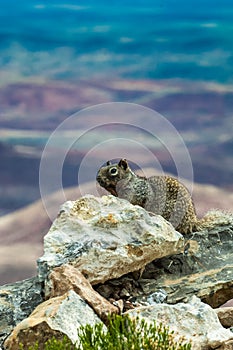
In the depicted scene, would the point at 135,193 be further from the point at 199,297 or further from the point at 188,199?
the point at 199,297

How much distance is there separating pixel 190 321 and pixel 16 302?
2.17 meters

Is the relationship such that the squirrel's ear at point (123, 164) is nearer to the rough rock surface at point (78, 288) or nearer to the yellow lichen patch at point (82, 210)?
the yellow lichen patch at point (82, 210)

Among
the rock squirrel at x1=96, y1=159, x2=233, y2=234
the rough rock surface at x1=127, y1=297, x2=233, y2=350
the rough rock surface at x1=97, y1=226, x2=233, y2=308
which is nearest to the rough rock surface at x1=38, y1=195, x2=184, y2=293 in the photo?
the rough rock surface at x1=97, y1=226, x2=233, y2=308

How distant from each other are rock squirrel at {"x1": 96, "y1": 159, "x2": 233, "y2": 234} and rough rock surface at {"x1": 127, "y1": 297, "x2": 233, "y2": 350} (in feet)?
6.76

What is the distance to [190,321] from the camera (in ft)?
26.0

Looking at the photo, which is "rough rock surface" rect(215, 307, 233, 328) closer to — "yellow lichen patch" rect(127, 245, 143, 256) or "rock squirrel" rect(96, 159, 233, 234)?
"yellow lichen patch" rect(127, 245, 143, 256)

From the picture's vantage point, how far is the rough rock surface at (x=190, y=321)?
25.2ft

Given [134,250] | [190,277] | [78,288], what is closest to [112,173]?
[134,250]

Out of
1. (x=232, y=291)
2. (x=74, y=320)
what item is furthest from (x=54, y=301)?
(x=232, y=291)

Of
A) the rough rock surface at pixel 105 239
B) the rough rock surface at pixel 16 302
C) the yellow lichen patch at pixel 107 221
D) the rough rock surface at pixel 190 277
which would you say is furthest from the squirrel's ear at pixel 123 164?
the rough rock surface at pixel 16 302

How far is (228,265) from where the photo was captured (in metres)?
9.91

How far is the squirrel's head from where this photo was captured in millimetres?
9836

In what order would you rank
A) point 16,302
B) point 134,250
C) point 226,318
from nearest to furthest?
point 226,318 < point 134,250 < point 16,302

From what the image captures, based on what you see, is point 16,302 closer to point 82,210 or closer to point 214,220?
point 82,210
